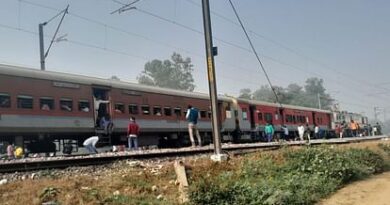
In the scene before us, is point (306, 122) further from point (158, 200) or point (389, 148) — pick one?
point (158, 200)

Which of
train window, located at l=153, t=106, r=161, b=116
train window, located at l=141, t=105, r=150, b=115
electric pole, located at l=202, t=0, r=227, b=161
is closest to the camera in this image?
electric pole, located at l=202, t=0, r=227, b=161

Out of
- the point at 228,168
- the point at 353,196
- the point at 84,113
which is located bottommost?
the point at 353,196

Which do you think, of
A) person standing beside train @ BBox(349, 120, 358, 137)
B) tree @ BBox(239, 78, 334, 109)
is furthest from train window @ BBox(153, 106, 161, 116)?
tree @ BBox(239, 78, 334, 109)

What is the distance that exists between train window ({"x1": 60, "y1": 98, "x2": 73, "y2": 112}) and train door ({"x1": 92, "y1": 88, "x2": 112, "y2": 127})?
119cm

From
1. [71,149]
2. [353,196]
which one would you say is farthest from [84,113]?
[353,196]

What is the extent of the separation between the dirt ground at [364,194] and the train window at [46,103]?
32.6 ft

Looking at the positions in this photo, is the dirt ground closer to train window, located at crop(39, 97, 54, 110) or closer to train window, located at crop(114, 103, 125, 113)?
train window, located at crop(39, 97, 54, 110)

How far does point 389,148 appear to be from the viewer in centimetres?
1598

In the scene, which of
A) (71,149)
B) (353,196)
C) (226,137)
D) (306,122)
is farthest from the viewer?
(306,122)

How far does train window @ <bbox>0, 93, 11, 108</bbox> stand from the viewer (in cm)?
1417

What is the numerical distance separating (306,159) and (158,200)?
4.87 meters

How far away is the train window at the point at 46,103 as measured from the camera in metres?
15.4

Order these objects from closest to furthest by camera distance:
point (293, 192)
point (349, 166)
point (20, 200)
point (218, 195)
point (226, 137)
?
1. point (20, 200)
2. point (218, 195)
3. point (293, 192)
4. point (349, 166)
5. point (226, 137)

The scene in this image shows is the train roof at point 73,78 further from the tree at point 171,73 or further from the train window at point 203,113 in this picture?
the tree at point 171,73
